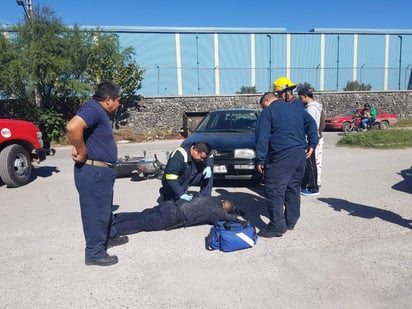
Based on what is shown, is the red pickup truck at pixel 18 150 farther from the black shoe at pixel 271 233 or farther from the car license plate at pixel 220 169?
the black shoe at pixel 271 233

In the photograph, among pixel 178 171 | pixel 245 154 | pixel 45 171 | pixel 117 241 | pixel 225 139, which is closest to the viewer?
pixel 117 241

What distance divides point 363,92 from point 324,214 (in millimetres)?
24859

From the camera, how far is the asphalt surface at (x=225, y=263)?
3.17 m

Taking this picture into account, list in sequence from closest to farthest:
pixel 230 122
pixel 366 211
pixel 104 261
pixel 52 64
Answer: pixel 104 261, pixel 366 211, pixel 230 122, pixel 52 64

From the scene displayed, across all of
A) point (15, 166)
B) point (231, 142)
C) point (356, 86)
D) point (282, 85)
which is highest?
point (356, 86)

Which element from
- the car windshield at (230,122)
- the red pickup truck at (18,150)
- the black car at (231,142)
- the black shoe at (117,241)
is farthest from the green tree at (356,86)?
the black shoe at (117,241)

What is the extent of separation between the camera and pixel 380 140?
1316 cm

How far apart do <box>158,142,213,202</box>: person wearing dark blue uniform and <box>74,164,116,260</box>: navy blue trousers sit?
1.19 meters

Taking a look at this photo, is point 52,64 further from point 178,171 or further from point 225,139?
point 178,171

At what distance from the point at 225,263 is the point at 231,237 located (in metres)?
0.35

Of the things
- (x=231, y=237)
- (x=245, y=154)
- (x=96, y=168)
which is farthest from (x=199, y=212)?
(x=245, y=154)

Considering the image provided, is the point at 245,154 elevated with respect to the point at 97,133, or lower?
lower

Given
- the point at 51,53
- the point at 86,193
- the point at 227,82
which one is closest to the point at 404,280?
the point at 86,193

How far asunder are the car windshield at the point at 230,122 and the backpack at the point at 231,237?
12.4 ft
